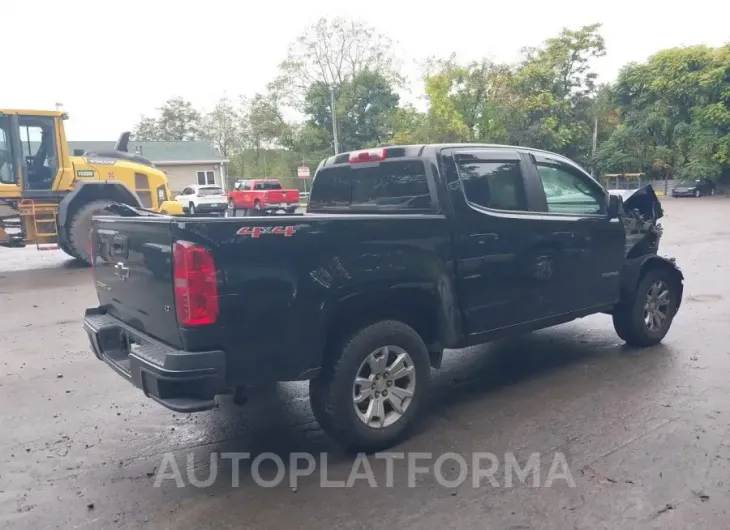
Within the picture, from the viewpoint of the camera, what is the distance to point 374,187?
4969 millimetres

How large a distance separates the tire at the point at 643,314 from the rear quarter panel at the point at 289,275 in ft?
9.78

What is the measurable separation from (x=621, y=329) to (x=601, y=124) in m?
46.5

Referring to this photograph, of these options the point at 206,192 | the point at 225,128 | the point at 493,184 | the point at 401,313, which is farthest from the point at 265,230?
the point at 225,128

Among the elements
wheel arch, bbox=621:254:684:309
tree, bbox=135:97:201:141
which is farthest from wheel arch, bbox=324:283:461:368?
tree, bbox=135:97:201:141

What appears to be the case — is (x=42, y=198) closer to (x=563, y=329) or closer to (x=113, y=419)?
(x=113, y=419)

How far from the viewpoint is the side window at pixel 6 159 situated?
39.5ft

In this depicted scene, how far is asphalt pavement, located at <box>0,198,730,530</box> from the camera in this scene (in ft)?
10.5

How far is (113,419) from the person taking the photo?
4586 millimetres

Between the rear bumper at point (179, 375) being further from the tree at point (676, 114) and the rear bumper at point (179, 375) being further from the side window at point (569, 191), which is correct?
the tree at point (676, 114)

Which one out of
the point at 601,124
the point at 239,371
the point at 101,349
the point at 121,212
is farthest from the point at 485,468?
the point at 601,124

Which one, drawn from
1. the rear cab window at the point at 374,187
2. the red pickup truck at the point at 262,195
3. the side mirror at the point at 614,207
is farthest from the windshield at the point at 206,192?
the side mirror at the point at 614,207

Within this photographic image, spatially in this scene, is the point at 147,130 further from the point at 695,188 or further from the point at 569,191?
the point at 569,191

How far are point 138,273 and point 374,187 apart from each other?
2.06 m

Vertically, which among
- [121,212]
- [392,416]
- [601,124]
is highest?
[601,124]
